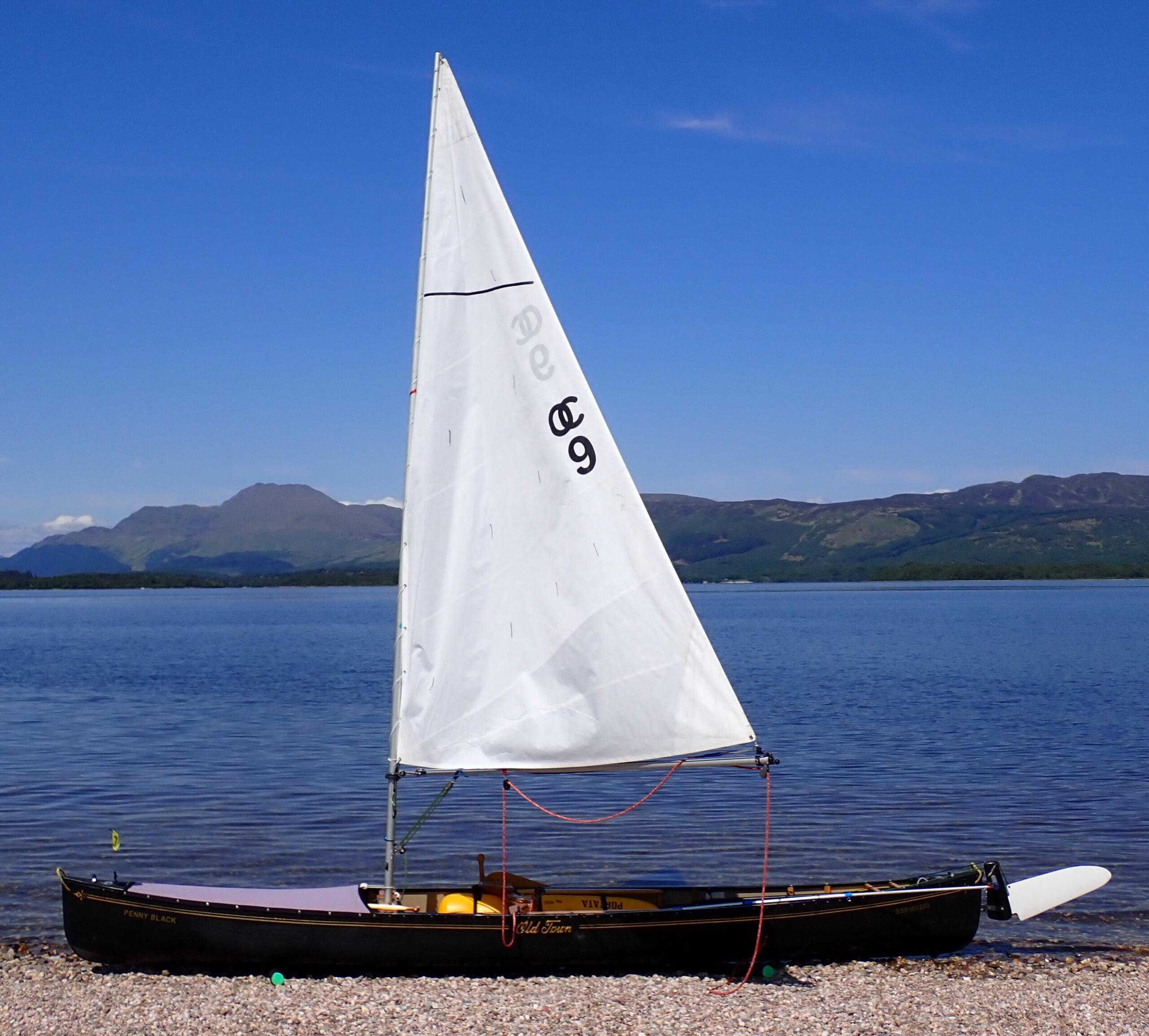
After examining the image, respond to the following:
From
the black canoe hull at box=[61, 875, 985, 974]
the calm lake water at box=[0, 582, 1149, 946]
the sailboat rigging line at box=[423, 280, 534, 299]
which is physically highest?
the sailboat rigging line at box=[423, 280, 534, 299]

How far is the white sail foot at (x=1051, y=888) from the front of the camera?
57.5 feet

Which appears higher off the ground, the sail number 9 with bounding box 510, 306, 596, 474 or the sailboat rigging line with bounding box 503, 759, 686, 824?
the sail number 9 with bounding box 510, 306, 596, 474

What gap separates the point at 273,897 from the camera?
17141 mm

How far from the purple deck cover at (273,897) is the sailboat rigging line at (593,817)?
2.53 meters

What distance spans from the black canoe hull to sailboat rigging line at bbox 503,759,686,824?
1.78 m

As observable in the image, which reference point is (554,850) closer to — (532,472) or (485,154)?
(532,472)

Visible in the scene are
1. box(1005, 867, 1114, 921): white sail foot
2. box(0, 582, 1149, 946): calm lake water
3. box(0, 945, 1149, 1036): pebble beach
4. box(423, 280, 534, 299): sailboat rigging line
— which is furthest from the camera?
box(0, 582, 1149, 946): calm lake water

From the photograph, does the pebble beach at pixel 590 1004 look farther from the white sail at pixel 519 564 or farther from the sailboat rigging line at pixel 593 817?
the white sail at pixel 519 564

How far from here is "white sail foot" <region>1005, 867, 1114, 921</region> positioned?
17531 millimetres

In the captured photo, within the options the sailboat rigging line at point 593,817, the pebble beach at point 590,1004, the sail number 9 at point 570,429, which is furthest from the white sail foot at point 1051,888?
the sail number 9 at point 570,429

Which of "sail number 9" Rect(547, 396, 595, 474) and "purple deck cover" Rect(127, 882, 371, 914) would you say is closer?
"sail number 9" Rect(547, 396, 595, 474)

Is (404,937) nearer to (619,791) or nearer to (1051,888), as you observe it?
(1051,888)

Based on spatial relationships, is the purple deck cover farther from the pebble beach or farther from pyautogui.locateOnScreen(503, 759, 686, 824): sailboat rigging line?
pyautogui.locateOnScreen(503, 759, 686, 824): sailboat rigging line

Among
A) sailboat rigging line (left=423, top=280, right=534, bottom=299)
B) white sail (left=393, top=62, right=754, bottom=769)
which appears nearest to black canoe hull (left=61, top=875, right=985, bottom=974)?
white sail (left=393, top=62, right=754, bottom=769)
